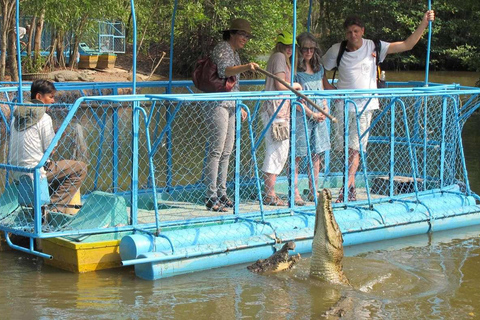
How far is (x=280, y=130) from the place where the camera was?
27.0 ft

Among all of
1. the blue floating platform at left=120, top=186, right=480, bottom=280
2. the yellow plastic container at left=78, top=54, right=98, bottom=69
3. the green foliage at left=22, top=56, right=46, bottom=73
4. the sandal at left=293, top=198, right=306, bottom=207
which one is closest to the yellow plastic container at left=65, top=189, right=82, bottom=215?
the blue floating platform at left=120, top=186, right=480, bottom=280

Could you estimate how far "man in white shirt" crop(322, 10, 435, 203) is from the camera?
8836 mm

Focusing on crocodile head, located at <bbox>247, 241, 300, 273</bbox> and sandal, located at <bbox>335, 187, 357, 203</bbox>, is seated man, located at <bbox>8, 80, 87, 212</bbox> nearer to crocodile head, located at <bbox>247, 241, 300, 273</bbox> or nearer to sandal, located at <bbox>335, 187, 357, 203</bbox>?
crocodile head, located at <bbox>247, 241, 300, 273</bbox>

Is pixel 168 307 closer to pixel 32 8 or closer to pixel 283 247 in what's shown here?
pixel 283 247

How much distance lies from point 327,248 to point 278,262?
1.73 ft

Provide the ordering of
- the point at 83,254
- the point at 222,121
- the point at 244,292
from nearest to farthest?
1. the point at 244,292
2. the point at 83,254
3. the point at 222,121

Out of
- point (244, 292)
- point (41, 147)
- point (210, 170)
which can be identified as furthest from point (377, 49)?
point (41, 147)

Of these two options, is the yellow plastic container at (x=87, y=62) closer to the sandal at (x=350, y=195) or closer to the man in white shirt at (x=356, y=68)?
the man in white shirt at (x=356, y=68)

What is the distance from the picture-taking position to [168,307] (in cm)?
643

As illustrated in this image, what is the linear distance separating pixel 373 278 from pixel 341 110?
210 centimetres

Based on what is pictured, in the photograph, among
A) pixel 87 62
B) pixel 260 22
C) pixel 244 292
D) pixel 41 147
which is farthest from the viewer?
pixel 260 22

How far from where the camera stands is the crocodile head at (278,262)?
7.27 metres

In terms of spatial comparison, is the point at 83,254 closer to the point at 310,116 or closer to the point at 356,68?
the point at 310,116

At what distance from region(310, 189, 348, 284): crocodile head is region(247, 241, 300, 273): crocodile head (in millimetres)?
237
